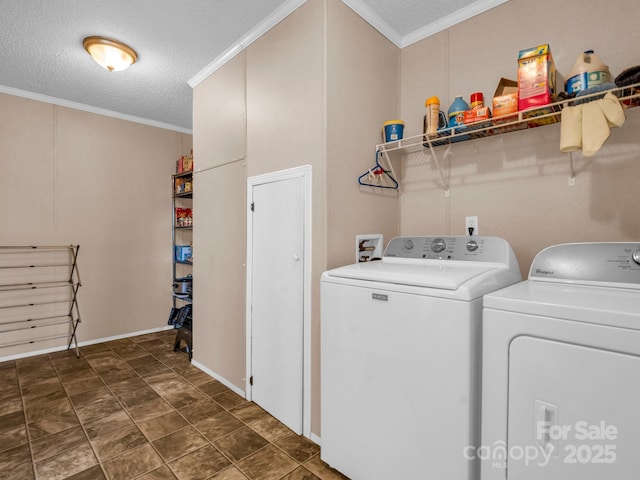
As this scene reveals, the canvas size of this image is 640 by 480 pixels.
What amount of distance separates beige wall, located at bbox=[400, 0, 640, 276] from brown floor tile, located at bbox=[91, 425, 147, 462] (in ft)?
7.28

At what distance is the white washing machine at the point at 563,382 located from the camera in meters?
0.93

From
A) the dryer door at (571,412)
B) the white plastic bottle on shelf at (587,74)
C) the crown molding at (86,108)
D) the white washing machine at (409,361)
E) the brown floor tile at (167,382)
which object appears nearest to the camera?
the dryer door at (571,412)

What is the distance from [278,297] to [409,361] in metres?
1.10

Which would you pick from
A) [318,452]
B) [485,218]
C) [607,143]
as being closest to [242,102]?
[485,218]

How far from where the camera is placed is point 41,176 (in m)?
3.47

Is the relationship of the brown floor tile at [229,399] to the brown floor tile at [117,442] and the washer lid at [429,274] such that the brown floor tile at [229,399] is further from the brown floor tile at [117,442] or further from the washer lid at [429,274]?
the washer lid at [429,274]

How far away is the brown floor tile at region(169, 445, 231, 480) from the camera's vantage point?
1725 millimetres

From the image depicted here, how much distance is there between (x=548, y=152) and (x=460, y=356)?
128 centimetres

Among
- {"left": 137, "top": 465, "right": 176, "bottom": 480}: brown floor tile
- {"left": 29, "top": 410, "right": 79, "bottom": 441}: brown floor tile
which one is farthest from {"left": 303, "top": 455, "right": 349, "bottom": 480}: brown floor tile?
{"left": 29, "top": 410, "right": 79, "bottom": 441}: brown floor tile

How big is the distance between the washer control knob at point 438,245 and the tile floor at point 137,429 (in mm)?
1321

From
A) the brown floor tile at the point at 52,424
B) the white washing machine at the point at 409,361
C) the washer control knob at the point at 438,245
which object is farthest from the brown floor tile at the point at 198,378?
the washer control knob at the point at 438,245

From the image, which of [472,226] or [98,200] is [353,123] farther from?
[98,200]

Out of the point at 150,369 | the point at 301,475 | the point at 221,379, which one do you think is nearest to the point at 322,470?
the point at 301,475

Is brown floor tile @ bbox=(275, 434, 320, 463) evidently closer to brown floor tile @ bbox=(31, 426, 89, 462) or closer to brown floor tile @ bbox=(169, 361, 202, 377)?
brown floor tile @ bbox=(31, 426, 89, 462)
